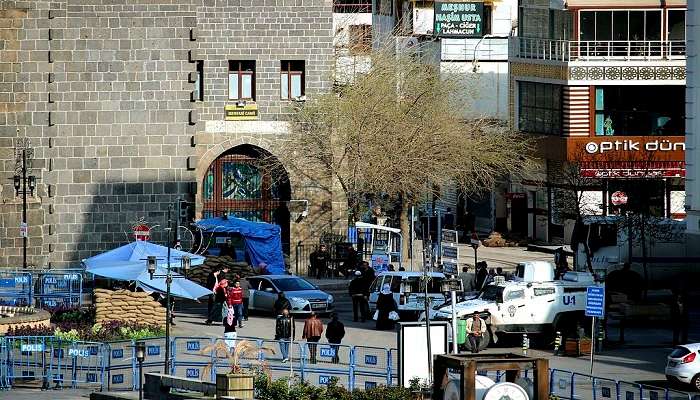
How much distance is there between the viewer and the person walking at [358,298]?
4684 centimetres

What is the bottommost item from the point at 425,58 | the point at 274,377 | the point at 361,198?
the point at 274,377

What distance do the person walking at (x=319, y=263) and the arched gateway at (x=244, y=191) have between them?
7.90 feet

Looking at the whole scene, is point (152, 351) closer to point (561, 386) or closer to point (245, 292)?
point (561, 386)

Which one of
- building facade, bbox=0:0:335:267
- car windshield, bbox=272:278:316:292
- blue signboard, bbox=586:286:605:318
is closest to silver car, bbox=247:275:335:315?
car windshield, bbox=272:278:316:292

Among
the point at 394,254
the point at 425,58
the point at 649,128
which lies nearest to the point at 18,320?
the point at 394,254

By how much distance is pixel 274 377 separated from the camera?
35719 millimetres

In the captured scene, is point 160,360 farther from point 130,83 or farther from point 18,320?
point 130,83

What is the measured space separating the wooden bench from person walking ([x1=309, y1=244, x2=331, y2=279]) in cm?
2321

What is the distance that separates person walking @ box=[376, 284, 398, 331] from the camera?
1756 inches

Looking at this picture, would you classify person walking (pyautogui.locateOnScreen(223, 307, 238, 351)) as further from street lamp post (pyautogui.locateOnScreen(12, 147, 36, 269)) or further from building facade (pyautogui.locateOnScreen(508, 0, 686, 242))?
building facade (pyautogui.locateOnScreen(508, 0, 686, 242))

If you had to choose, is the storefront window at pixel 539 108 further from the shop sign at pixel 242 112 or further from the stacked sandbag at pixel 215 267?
the stacked sandbag at pixel 215 267

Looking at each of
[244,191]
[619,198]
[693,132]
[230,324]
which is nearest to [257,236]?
[244,191]

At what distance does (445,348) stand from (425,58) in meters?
43.0

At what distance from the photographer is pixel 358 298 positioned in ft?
154
